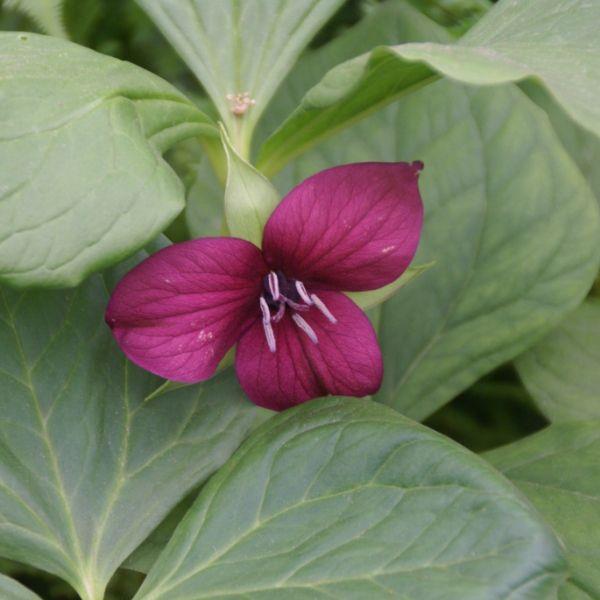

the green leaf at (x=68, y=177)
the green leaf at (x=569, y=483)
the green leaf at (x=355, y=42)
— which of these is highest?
the green leaf at (x=68, y=177)

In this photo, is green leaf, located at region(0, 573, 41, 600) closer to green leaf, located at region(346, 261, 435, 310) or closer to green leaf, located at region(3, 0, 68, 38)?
green leaf, located at region(346, 261, 435, 310)

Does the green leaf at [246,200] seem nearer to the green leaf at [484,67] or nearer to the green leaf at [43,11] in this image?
the green leaf at [484,67]

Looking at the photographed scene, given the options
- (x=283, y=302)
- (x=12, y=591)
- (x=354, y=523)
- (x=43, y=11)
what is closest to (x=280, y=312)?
(x=283, y=302)

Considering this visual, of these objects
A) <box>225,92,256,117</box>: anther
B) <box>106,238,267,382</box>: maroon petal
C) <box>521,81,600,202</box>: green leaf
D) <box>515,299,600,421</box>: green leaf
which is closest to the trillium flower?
<box>106,238,267,382</box>: maroon petal

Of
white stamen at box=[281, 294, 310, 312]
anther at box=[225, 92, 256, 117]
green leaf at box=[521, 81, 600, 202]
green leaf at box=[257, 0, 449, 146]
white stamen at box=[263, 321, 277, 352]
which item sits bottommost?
green leaf at box=[521, 81, 600, 202]

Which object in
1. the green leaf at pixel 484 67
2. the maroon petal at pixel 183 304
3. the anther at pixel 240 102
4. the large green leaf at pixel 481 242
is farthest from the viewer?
the large green leaf at pixel 481 242

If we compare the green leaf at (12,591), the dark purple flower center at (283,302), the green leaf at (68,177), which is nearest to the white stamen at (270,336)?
the dark purple flower center at (283,302)

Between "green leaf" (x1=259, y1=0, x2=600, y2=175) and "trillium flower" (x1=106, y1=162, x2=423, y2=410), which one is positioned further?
"trillium flower" (x1=106, y1=162, x2=423, y2=410)
